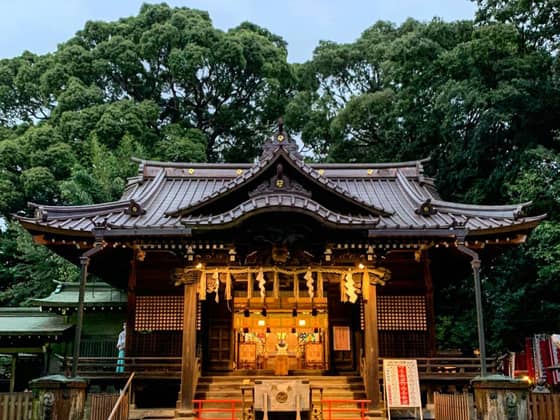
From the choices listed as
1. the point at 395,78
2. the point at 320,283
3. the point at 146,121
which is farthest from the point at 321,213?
the point at 146,121

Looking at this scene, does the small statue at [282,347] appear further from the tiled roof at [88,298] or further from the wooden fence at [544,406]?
the wooden fence at [544,406]

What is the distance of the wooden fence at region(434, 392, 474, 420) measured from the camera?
417 inches

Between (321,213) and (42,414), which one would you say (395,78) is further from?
(42,414)

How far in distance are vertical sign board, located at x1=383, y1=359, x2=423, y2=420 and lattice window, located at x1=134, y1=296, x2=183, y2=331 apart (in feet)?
19.2

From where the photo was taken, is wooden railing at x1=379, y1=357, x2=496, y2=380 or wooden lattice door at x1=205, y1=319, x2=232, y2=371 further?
wooden lattice door at x1=205, y1=319, x2=232, y2=371

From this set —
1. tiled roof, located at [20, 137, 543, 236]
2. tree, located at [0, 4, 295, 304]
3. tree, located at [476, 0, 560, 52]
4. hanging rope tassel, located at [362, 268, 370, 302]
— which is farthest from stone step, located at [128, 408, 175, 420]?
tree, located at [476, 0, 560, 52]

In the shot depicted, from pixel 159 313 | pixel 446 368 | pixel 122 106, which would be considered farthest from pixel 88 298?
pixel 122 106

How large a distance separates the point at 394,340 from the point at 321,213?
4944 millimetres

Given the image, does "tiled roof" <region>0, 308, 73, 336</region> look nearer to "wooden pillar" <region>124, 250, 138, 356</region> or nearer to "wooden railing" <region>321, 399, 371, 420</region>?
"wooden pillar" <region>124, 250, 138, 356</region>

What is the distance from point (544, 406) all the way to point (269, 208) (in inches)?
253

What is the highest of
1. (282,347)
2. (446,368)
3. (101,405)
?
(282,347)

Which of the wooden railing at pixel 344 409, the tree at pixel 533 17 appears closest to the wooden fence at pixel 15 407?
the wooden railing at pixel 344 409

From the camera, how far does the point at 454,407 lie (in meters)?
11.0

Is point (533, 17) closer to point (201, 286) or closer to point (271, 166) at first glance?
point (271, 166)
